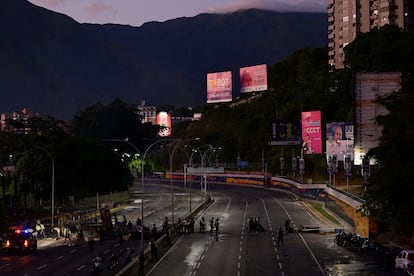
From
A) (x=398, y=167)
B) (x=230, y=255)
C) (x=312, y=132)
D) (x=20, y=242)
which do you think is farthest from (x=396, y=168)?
(x=312, y=132)

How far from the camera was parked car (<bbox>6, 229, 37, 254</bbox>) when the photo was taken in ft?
199

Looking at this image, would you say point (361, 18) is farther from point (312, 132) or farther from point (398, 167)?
point (398, 167)

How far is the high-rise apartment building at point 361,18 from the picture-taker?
17412 centimetres

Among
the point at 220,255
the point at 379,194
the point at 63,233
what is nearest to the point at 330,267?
the point at 379,194

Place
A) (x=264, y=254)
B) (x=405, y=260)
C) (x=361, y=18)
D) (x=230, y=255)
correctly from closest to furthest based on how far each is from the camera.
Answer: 1. (x=405, y=260)
2. (x=230, y=255)
3. (x=264, y=254)
4. (x=361, y=18)

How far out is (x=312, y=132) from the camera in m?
117

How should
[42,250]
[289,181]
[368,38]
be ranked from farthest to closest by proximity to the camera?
[289,181] → [368,38] → [42,250]

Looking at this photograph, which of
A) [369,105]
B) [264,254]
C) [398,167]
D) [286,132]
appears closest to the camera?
[398,167]

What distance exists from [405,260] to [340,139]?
5003 cm

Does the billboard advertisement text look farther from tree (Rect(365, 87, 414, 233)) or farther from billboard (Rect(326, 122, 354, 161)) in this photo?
tree (Rect(365, 87, 414, 233))

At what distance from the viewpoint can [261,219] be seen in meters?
97.4

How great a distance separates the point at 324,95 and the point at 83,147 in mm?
71266

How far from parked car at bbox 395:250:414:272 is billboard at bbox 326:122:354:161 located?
46.3 metres

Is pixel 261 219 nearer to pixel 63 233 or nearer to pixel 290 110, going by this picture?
pixel 63 233
